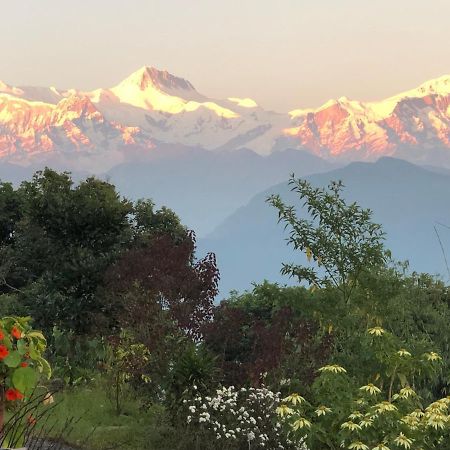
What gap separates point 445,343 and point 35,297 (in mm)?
12647

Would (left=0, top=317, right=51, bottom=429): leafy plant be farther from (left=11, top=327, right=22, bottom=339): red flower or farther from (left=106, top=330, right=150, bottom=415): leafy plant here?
(left=106, top=330, right=150, bottom=415): leafy plant

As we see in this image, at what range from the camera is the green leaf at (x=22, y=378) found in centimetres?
594

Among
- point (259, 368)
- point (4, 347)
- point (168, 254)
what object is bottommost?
point (259, 368)

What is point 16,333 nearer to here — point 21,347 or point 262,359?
point 21,347

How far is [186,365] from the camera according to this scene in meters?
10.7

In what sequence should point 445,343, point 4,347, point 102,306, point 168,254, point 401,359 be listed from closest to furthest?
point 4,347
point 401,359
point 168,254
point 445,343
point 102,306

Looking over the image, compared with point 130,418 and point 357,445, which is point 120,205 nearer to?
point 130,418

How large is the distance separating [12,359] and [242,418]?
4.62 metres

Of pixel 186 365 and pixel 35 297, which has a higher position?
pixel 186 365

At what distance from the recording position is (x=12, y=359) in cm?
593

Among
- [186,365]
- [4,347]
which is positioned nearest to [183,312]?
[186,365]

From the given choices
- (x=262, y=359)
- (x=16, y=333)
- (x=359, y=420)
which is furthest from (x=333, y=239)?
(x=16, y=333)

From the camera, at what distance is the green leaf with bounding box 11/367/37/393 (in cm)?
594

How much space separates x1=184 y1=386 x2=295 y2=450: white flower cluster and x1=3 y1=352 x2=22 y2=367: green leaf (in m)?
3.97
